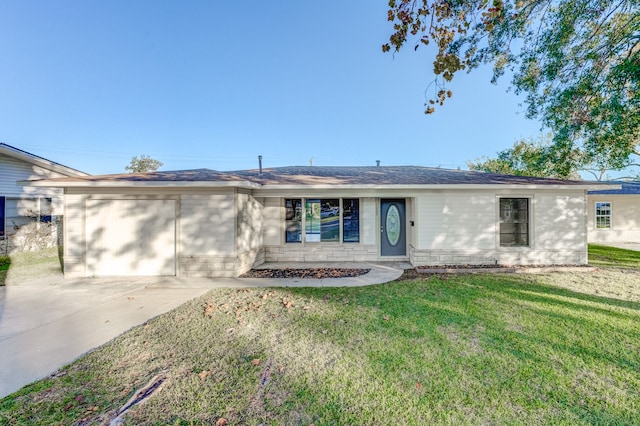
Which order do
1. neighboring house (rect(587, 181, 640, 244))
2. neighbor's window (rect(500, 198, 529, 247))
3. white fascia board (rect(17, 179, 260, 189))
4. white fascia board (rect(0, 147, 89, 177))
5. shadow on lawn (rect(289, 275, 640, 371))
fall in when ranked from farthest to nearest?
neighboring house (rect(587, 181, 640, 244)), white fascia board (rect(0, 147, 89, 177)), neighbor's window (rect(500, 198, 529, 247)), white fascia board (rect(17, 179, 260, 189)), shadow on lawn (rect(289, 275, 640, 371))

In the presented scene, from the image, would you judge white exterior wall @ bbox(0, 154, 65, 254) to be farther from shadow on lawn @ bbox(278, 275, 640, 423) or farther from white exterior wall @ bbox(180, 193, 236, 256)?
shadow on lawn @ bbox(278, 275, 640, 423)

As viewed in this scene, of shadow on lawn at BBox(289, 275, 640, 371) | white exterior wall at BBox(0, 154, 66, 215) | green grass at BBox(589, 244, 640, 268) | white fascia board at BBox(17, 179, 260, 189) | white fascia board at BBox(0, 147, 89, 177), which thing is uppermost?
white fascia board at BBox(0, 147, 89, 177)

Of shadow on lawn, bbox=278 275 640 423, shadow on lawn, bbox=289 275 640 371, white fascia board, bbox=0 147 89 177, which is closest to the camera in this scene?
shadow on lawn, bbox=278 275 640 423

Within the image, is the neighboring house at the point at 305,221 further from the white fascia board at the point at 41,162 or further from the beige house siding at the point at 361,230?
the white fascia board at the point at 41,162

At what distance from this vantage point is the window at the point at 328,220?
888 cm

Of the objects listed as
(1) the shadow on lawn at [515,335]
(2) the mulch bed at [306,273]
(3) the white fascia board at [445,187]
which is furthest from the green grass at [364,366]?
(3) the white fascia board at [445,187]

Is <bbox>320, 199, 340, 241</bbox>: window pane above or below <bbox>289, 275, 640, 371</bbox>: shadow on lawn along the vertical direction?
above

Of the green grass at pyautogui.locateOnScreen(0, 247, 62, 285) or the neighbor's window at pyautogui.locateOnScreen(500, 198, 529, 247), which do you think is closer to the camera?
the green grass at pyautogui.locateOnScreen(0, 247, 62, 285)

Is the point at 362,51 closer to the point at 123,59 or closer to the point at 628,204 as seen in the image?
the point at 123,59

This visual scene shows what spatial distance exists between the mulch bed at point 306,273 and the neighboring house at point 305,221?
453mm

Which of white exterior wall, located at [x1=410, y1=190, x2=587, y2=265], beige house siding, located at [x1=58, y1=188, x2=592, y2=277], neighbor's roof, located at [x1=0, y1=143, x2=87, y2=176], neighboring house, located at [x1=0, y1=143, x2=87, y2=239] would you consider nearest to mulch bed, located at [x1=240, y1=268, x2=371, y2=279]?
beige house siding, located at [x1=58, y1=188, x2=592, y2=277]

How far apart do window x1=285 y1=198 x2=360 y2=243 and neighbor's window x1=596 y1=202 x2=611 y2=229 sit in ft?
46.4

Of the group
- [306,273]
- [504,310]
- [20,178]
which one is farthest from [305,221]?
[20,178]

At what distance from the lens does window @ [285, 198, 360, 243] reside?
888cm
